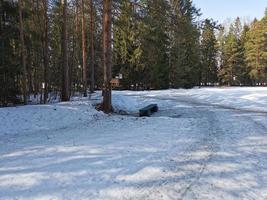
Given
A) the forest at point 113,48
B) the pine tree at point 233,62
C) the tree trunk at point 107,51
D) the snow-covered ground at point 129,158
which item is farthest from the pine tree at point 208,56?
the snow-covered ground at point 129,158

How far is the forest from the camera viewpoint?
65.9 ft

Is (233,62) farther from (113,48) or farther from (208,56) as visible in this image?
(113,48)

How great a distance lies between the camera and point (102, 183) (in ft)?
22.6

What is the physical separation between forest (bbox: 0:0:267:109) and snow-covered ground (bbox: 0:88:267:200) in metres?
5.97

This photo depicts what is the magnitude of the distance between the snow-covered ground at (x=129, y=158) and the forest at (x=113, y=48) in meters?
5.97

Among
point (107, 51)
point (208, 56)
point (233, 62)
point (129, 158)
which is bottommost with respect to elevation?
point (129, 158)

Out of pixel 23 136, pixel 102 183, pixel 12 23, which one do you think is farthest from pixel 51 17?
pixel 102 183

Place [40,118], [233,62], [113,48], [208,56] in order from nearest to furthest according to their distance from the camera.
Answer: [40,118], [113,48], [233,62], [208,56]

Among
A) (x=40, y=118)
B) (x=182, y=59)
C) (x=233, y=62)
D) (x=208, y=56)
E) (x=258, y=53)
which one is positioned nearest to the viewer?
(x=40, y=118)

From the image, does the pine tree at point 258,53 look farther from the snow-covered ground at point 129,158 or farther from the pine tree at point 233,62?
the snow-covered ground at point 129,158

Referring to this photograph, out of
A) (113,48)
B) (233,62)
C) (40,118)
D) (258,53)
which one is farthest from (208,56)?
(40,118)

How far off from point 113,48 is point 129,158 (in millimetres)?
45047

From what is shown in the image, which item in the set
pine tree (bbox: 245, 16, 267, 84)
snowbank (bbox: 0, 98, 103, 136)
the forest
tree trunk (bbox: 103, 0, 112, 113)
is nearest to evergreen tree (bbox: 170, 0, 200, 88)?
the forest

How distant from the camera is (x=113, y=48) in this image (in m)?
53.0
